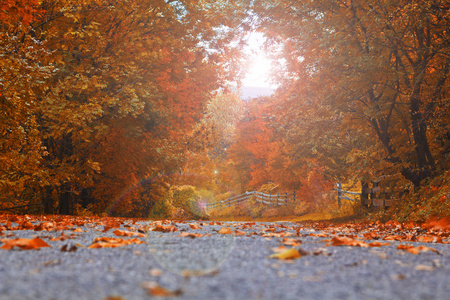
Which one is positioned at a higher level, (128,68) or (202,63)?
(202,63)

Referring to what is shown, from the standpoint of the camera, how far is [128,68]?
10.9 metres

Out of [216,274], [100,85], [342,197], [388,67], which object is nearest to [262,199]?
[342,197]

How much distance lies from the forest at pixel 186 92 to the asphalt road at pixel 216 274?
5.93 m

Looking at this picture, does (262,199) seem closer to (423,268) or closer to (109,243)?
(109,243)

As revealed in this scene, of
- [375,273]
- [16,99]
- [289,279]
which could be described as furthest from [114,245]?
[16,99]

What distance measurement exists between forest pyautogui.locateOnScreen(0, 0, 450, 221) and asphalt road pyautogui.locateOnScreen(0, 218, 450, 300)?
5928mm

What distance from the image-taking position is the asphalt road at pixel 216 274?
1797mm

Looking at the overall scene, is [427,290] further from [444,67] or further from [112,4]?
[112,4]

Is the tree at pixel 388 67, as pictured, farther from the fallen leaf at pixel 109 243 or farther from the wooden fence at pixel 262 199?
the wooden fence at pixel 262 199

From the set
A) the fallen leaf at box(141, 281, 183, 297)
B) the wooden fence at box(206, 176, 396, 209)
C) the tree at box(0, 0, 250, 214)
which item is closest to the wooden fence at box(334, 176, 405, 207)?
the wooden fence at box(206, 176, 396, 209)

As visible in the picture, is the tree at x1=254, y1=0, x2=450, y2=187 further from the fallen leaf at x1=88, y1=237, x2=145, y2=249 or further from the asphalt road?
the fallen leaf at x1=88, y1=237, x2=145, y2=249

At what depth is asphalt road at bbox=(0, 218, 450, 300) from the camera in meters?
1.80

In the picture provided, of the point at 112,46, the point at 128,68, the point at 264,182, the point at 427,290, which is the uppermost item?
the point at 112,46

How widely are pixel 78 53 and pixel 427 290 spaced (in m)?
10.7
